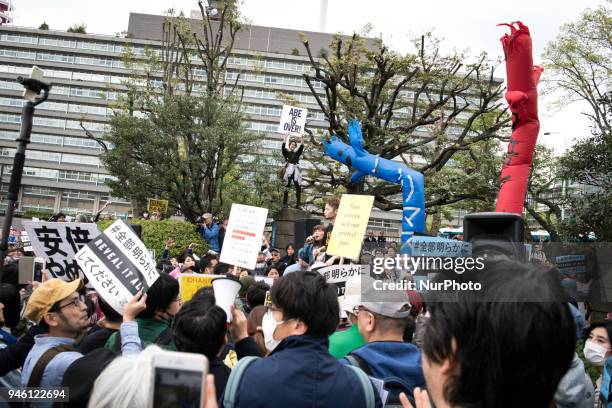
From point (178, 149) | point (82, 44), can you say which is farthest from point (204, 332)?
point (82, 44)

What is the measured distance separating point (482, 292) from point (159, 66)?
1060 inches

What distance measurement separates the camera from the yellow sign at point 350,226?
5125 millimetres

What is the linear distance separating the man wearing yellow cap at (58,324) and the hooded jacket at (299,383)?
0.81m

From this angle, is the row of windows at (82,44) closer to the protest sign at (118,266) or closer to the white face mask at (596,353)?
the white face mask at (596,353)

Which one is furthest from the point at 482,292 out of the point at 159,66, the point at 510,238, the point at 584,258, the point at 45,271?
the point at 159,66

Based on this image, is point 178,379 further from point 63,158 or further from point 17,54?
point 17,54

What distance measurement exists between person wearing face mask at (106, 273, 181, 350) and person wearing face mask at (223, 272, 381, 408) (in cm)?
100

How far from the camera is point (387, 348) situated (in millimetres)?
2664

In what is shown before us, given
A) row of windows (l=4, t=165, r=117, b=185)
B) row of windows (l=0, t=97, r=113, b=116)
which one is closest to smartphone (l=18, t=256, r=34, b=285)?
row of windows (l=4, t=165, r=117, b=185)

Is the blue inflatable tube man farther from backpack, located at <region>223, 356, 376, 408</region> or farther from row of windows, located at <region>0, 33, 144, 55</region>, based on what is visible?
row of windows, located at <region>0, 33, 144, 55</region>

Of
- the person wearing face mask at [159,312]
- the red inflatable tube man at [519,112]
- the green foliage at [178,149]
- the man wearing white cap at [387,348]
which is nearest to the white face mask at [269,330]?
the person wearing face mask at [159,312]

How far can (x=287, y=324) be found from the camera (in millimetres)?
2498

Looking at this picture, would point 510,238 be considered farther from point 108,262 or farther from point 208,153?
point 208,153

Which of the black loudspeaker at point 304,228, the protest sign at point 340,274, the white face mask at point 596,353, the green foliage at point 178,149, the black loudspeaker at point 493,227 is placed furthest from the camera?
the green foliage at point 178,149
